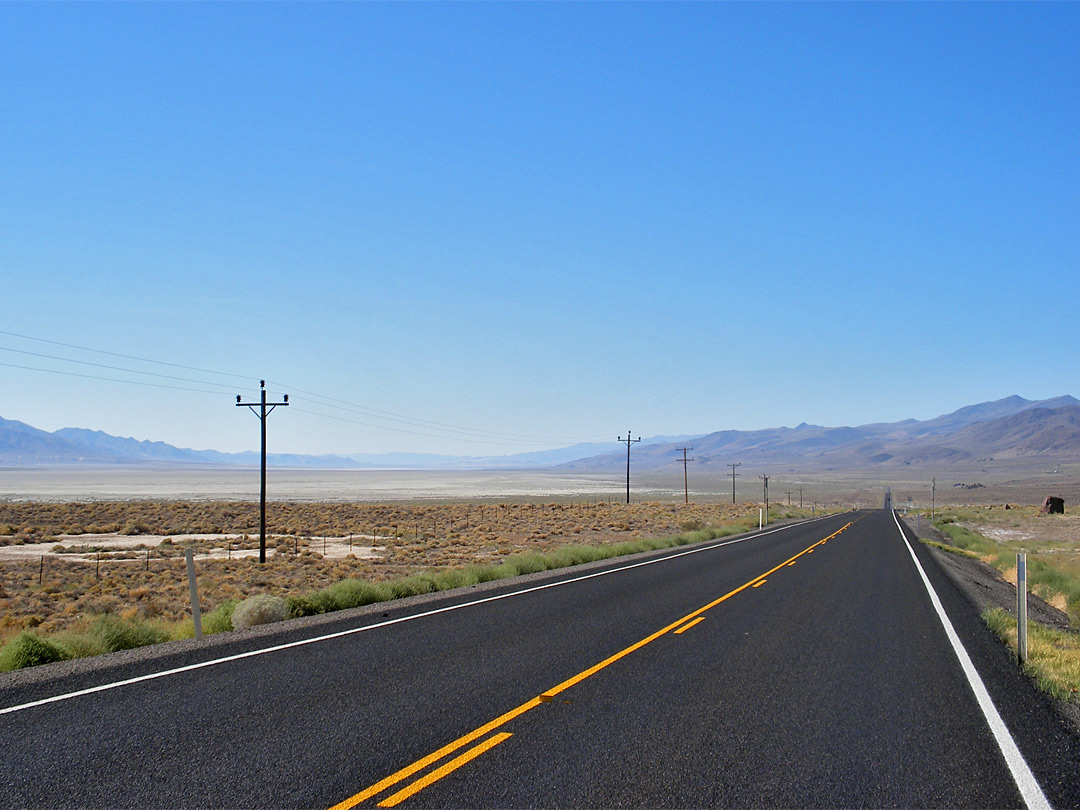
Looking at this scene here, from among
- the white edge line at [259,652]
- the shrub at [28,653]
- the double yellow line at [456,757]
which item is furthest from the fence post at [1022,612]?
the shrub at [28,653]

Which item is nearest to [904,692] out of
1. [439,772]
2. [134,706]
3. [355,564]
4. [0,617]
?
[439,772]

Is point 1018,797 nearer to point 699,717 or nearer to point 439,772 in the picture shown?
point 699,717

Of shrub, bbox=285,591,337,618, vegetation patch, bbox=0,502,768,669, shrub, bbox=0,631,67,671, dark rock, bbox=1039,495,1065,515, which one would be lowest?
dark rock, bbox=1039,495,1065,515

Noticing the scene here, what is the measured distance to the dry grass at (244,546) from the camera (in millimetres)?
22688

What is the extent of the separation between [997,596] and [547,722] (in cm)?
1671

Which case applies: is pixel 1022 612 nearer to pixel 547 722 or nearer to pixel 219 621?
pixel 547 722

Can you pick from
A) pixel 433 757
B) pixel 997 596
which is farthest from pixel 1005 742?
pixel 997 596

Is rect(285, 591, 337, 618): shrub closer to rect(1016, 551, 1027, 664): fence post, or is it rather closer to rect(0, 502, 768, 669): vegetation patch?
rect(0, 502, 768, 669): vegetation patch

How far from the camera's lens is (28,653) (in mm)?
9211

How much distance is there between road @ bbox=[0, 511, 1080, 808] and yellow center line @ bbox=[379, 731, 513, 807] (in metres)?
0.02

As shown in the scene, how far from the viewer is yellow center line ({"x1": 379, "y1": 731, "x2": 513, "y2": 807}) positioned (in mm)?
4820

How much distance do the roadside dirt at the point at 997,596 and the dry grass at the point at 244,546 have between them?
41.4 feet

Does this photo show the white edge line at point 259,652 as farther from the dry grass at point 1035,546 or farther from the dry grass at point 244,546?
the dry grass at point 1035,546

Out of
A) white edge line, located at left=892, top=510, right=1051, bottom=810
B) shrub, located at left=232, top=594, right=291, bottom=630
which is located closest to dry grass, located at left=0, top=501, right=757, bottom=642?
shrub, located at left=232, top=594, right=291, bottom=630
